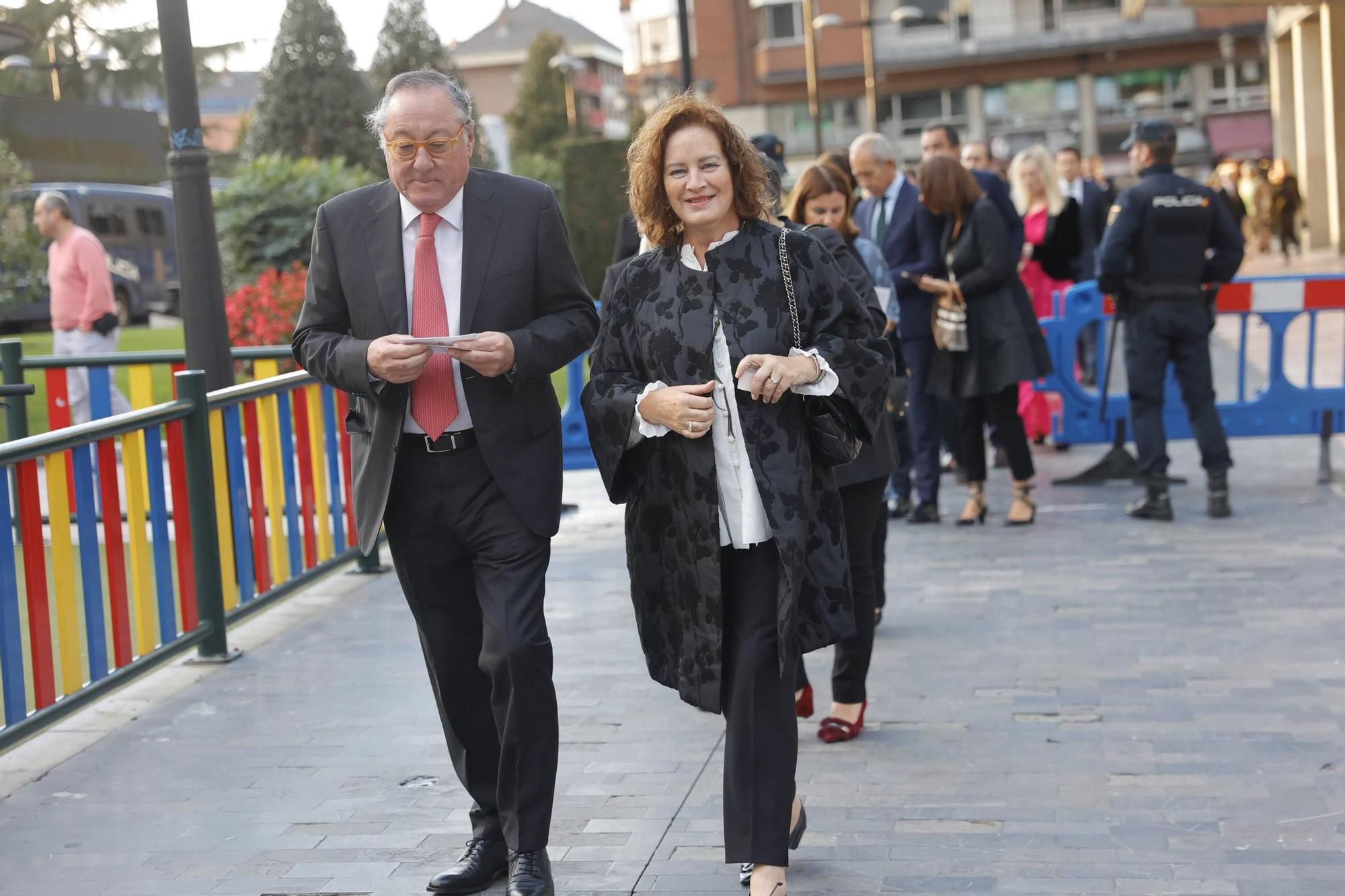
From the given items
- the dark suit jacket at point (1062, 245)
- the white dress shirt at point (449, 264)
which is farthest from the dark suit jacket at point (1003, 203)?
the white dress shirt at point (449, 264)

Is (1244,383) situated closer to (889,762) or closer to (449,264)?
(889,762)

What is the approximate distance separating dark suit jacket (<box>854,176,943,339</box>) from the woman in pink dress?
254 cm

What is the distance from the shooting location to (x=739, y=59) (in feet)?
209

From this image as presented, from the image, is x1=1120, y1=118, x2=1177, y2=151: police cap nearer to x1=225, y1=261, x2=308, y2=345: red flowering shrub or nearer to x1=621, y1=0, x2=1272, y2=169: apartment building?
x1=225, y1=261, x2=308, y2=345: red flowering shrub

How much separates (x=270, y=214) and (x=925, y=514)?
13.4 m

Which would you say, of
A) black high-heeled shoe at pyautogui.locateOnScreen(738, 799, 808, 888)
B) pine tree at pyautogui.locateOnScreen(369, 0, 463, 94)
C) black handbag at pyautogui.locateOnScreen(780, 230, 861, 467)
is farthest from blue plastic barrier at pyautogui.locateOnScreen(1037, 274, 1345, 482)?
pine tree at pyautogui.locateOnScreen(369, 0, 463, 94)

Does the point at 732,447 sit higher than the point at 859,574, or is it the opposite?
the point at 732,447

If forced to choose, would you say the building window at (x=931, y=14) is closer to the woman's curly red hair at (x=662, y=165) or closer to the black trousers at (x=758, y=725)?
the woman's curly red hair at (x=662, y=165)

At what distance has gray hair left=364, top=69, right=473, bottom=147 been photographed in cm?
399

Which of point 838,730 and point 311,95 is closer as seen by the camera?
point 838,730

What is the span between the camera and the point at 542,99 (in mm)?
77812

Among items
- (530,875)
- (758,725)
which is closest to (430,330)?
(758,725)

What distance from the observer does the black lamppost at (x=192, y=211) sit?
691 cm

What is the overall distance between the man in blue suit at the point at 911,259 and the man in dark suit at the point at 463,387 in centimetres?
427
